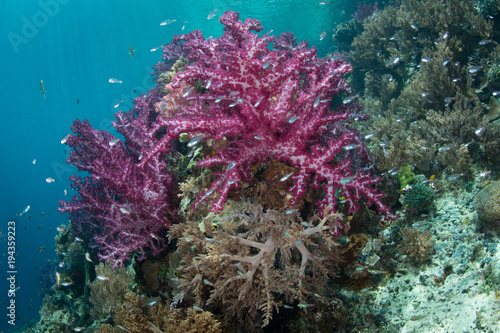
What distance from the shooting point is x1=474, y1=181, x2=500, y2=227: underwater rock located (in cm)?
340

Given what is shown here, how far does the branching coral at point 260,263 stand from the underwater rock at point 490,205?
2210 mm

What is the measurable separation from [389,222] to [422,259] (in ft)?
2.70

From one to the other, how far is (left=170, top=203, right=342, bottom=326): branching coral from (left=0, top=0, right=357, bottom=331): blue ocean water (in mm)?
37585

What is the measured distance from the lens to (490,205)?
3.45 metres

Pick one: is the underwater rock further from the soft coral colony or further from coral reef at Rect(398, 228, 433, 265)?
the soft coral colony

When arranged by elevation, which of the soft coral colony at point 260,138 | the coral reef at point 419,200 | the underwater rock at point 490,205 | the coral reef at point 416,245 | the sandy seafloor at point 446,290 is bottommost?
the sandy seafloor at point 446,290

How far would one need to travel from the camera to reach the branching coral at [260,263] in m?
3.11

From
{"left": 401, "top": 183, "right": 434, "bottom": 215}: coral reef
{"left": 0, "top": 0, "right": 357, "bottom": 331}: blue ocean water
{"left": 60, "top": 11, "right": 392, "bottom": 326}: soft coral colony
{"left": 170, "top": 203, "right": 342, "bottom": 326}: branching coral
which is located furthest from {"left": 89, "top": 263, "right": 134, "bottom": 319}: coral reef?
{"left": 0, "top": 0, "right": 357, "bottom": 331}: blue ocean water

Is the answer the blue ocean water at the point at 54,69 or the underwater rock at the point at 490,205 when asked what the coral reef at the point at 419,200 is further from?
the blue ocean water at the point at 54,69

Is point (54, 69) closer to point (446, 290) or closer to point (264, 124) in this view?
point (264, 124)

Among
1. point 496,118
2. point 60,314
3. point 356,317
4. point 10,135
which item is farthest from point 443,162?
point 10,135

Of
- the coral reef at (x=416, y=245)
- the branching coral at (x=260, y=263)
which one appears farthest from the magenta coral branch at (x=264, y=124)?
the coral reef at (x=416, y=245)

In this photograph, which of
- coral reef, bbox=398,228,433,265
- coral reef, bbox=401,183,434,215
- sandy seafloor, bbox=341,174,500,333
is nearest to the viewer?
sandy seafloor, bbox=341,174,500,333

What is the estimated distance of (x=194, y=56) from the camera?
452 cm
